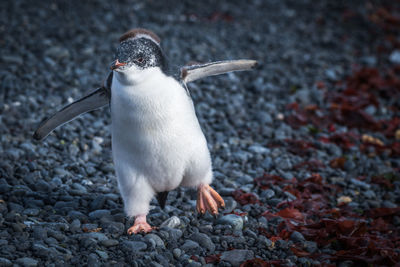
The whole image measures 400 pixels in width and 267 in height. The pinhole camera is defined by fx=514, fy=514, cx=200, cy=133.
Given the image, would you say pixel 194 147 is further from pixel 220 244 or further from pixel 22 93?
pixel 22 93

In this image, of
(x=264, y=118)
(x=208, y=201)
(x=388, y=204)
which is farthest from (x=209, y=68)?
(x=264, y=118)

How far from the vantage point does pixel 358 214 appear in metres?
4.07

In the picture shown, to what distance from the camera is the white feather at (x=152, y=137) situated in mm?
3109

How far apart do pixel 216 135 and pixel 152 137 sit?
6.76 feet

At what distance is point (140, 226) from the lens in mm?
3336

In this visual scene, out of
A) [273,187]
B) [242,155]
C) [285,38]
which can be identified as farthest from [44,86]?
[285,38]

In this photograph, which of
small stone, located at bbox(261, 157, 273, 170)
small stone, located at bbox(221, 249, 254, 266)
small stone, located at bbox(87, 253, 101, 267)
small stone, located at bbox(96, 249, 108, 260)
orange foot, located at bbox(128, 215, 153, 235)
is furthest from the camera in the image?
small stone, located at bbox(261, 157, 273, 170)

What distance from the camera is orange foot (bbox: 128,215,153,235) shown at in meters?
3.31

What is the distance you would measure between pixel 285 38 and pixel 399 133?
2890 mm

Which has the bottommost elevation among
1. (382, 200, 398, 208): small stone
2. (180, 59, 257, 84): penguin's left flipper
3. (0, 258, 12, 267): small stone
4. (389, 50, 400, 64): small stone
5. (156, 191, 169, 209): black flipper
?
(382, 200, 398, 208): small stone

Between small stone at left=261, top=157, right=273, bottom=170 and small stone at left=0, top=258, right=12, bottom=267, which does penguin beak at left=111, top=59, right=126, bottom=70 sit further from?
small stone at left=261, top=157, right=273, bottom=170

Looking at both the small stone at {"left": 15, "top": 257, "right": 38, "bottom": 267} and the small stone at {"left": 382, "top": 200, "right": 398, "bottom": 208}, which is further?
the small stone at {"left": 382, "top": 200, "right": 398, "bottom": 208}

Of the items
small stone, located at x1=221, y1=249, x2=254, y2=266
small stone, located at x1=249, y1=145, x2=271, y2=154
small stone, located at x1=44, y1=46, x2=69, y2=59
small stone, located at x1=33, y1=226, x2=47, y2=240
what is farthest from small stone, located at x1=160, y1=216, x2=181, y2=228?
small stone, located at x1=44, y1=46, x2=69, y2=59

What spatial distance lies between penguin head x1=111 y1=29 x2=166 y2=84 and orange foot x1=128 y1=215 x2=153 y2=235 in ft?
3.10
